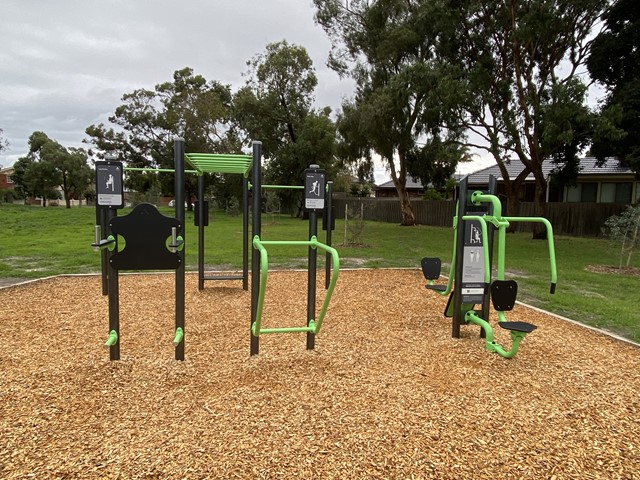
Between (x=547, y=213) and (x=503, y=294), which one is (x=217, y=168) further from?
(x=547, y=213)

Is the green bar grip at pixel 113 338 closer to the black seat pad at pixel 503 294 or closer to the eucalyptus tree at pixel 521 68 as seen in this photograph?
the black seat pad at pixel 503 294

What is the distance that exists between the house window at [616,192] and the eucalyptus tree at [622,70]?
805cm

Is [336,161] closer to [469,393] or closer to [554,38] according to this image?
[554,38]

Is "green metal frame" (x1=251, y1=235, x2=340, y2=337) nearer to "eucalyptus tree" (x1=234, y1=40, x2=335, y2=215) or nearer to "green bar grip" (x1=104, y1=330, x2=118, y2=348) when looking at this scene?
"green bar grip" (x1=104, y1=330, x2=118, y2=348)

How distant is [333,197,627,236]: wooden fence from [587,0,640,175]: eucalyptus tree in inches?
187

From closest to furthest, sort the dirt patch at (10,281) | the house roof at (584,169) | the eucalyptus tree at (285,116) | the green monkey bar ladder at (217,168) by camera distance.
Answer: the green monkey bar ladder at (217,168)
the dirt patch at (10,281)
the house roof at (584,169)
the eucalyptus tree at (285,116)

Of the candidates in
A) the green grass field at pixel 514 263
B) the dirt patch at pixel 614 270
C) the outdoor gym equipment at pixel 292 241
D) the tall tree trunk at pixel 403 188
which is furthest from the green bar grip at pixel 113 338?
the tall tree trunk at pixel 403 188

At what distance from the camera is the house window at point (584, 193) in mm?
19391

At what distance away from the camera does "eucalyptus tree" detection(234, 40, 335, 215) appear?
24.5 m

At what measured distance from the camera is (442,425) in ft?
7.63

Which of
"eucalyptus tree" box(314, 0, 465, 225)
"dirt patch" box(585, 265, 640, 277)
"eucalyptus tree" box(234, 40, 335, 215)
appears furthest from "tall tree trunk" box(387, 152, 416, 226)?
"dirt patch" box(585, 265, 640, 277)

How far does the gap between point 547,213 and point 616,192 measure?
3.68 m

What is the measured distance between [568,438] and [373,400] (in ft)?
3.58

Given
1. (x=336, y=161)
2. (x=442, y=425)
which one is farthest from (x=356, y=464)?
(x=336, y=161)
